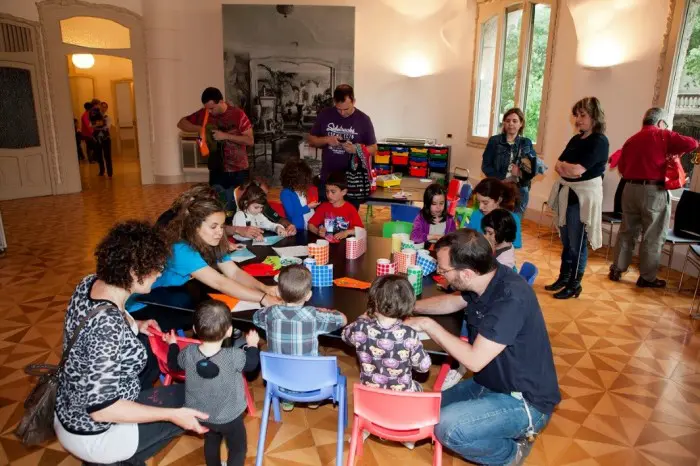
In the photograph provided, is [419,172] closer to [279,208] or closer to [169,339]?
[279,208]

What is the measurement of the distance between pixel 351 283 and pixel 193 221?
3.02 ft

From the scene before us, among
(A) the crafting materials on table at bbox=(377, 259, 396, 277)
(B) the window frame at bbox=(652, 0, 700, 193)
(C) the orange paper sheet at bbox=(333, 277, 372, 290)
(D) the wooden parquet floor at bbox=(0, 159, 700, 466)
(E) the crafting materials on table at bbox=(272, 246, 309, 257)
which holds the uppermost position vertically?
(B) the window frame at bbox=(652, 0, 700, 193)

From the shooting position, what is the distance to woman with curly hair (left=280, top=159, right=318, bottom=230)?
13.9 feet

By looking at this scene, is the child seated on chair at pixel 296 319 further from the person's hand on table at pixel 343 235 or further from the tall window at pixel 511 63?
the tall window at pixel 511 63

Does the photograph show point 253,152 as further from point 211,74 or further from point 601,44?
point 601,44

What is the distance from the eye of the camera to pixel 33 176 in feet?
29.4

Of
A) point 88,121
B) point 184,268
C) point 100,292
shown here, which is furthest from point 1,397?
point 88,121

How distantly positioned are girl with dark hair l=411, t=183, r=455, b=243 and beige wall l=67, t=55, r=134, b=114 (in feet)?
47.0

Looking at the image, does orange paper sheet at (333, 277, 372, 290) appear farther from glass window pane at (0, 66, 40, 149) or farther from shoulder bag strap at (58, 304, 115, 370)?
glass window pane at (0, 66, 40, 149)

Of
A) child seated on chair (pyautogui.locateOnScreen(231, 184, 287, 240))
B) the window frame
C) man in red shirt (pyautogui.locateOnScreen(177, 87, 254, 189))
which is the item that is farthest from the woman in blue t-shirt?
the window frame

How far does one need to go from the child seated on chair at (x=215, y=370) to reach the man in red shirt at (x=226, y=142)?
302 centimetres

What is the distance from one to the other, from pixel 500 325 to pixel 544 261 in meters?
4.05

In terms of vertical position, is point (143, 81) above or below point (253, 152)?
above

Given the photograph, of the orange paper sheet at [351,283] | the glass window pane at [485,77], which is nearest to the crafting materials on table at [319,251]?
the orange paper sheet at [351,283]
